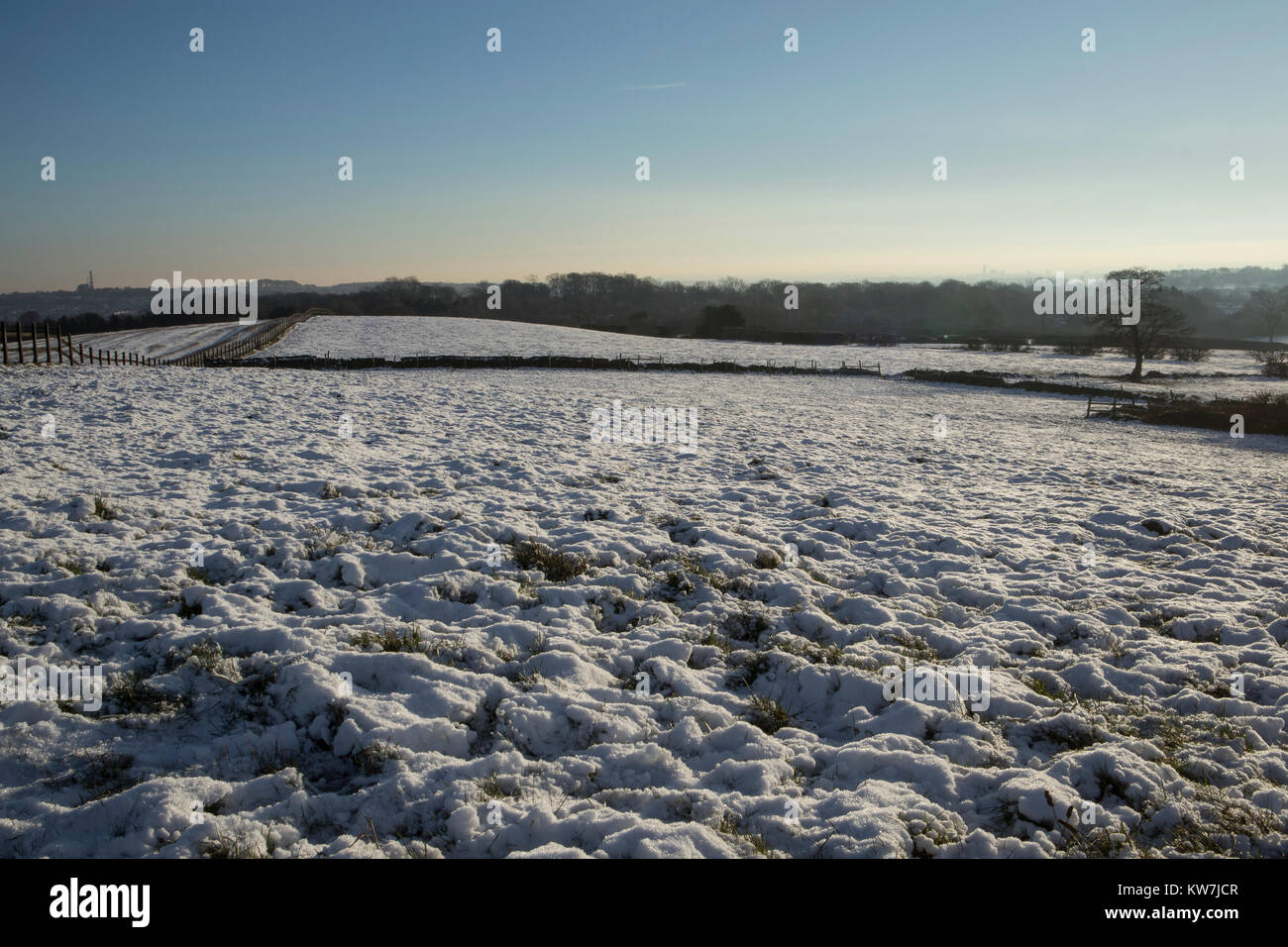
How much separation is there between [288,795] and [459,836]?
1.26 metres

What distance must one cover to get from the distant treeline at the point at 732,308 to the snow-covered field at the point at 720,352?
15928 millimetres

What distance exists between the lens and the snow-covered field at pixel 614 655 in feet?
14.3

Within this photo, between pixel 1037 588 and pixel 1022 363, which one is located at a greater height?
pixel 1022 363

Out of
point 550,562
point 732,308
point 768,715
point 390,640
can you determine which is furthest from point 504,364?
point 732,308

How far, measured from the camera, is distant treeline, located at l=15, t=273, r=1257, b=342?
93188mm

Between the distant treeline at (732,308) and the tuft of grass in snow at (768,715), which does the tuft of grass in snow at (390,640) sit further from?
the distant treeline at (732,308)

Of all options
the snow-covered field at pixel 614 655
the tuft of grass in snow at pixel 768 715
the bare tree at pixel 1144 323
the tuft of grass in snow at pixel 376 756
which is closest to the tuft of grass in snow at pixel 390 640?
the snow-covered field at pixel 614 655

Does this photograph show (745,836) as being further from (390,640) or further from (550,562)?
(550,562)

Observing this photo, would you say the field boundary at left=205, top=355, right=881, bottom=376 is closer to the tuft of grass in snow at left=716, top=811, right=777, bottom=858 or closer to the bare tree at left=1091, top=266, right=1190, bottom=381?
the bare tree at left=1091, top=266, right=1190, bottom=381

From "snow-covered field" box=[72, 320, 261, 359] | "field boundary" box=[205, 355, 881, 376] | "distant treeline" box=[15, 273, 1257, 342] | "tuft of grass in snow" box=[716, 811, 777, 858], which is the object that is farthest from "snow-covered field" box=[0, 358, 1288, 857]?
"distant treeline" box=[15, 273, 1257, 342]

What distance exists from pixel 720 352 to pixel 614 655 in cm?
6012

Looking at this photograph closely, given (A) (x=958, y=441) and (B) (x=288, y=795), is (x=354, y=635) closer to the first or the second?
(B) (x=288, y=795)

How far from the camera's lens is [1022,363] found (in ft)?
205
